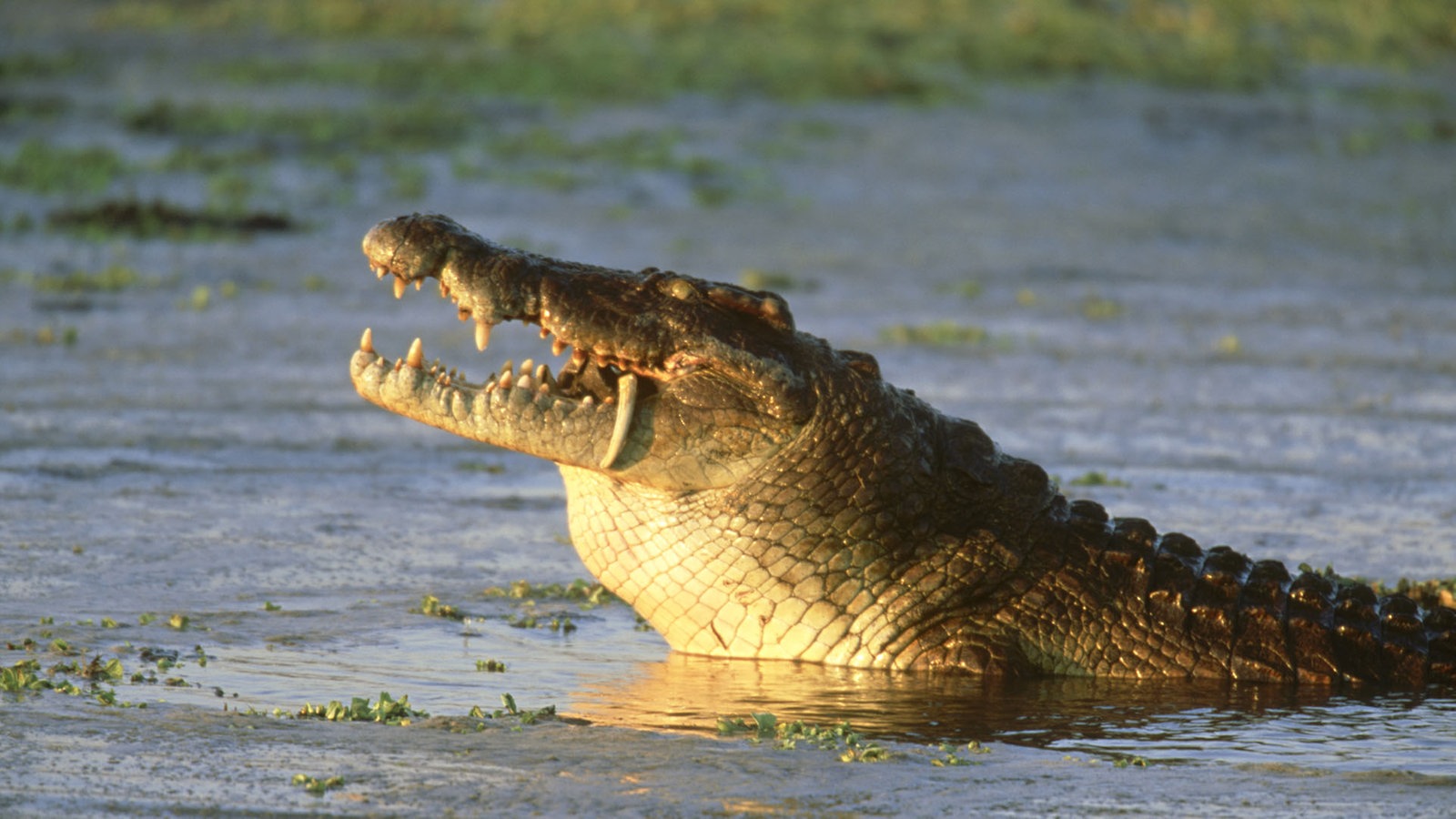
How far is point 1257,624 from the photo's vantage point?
5.31 metres

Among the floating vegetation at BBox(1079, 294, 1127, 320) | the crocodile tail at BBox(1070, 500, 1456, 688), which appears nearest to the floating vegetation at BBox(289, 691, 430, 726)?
the crocodile tail at BBox(1070, 500, 1456, 688)

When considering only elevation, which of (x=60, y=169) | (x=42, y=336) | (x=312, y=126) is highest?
(x=312, y=126)

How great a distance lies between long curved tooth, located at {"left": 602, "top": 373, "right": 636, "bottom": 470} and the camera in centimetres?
503

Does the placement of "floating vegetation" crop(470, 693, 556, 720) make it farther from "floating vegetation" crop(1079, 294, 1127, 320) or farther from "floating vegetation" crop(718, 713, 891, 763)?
"floating vegetation" crop(1079, 294, 1127, 320)

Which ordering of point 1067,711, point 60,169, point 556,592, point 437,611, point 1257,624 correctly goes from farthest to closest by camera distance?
point 60,169
point 556,592
point 437,611
point 1257,624
point 1067,711

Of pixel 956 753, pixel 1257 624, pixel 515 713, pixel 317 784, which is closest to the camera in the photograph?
pixel 317 784

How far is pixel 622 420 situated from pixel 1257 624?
1.78 m

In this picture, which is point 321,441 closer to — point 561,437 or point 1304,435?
point 561,437

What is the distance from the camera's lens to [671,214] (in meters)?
17.3

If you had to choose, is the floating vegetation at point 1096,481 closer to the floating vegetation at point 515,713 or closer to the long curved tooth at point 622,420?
the long curved tooth at point 622,420

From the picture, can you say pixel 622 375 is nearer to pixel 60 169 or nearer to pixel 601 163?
pixel 60 169

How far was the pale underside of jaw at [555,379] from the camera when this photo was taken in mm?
5043

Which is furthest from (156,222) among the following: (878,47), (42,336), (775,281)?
(878,47)

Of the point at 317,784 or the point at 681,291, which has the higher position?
the point at 681,291
